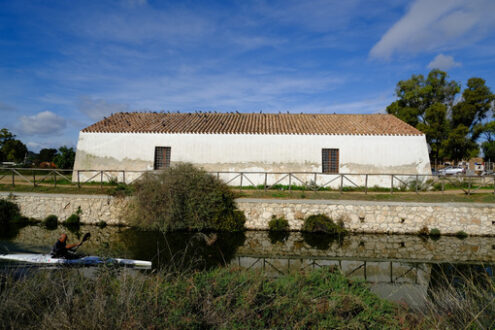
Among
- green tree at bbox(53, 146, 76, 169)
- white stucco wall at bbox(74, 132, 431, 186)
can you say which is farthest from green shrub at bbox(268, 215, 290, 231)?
green tree at bbox(53, 146, 76, 169)

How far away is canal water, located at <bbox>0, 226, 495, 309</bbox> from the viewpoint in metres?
7.24

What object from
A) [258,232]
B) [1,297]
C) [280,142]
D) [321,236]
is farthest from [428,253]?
[1,297]

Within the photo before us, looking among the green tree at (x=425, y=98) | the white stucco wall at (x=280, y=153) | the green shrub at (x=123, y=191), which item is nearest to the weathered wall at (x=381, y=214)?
the green shrub at (x=123, y=191)

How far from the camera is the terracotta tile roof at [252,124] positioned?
1725 centimetres

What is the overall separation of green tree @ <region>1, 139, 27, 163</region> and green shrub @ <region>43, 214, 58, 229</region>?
25501mm

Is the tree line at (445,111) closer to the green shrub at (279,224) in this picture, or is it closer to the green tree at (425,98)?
the green tree at (425,98)

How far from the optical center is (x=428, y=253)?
930 centimetres

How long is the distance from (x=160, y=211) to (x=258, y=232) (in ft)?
13.6

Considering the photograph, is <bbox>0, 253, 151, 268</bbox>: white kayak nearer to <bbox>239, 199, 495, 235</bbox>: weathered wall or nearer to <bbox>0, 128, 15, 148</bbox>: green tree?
<bbox>239, 199, 495, 235</bbox>: weathered wall

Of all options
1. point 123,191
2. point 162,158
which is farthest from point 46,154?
point 123,191

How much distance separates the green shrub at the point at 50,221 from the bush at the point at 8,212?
1.35 metres

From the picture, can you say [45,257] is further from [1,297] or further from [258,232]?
[258,232]

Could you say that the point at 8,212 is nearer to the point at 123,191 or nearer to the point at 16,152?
the point at 123,191

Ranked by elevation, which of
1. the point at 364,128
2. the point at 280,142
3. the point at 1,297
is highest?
the point at 364,128
